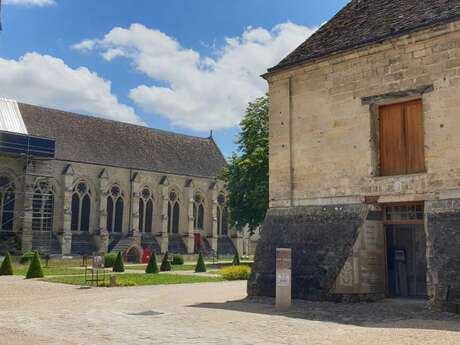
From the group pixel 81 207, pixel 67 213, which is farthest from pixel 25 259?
pixel 81 207

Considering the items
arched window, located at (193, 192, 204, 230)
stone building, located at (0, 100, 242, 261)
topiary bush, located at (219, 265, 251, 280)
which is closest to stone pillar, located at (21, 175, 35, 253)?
stone building, located at (0, 100, 242, 261)

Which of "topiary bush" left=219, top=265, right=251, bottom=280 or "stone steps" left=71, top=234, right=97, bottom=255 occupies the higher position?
"stone steps" left=71, top=234, right=97, bottom=255

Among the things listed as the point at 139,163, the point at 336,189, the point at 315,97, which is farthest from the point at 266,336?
the point at 139,163

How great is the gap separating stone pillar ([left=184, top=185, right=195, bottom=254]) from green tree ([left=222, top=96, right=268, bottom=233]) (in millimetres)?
13781

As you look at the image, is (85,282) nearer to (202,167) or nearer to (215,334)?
(215,334)

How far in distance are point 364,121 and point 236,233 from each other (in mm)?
38398

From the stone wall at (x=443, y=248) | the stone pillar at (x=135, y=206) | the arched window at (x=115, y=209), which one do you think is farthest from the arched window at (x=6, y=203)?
Answer: the stone wall at (x=443, y=248)

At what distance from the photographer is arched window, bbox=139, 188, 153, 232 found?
45.0m

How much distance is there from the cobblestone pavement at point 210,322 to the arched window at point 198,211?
113 feet

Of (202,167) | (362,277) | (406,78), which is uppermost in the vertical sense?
(202,167)

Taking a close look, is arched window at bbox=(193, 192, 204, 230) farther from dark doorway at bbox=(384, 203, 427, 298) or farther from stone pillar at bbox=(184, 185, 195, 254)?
dark doorway at bbox=(384, 203, 427, 298)

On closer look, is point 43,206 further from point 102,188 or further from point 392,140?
point 392,140

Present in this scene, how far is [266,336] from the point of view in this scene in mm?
8125

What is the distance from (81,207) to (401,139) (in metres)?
33.0
